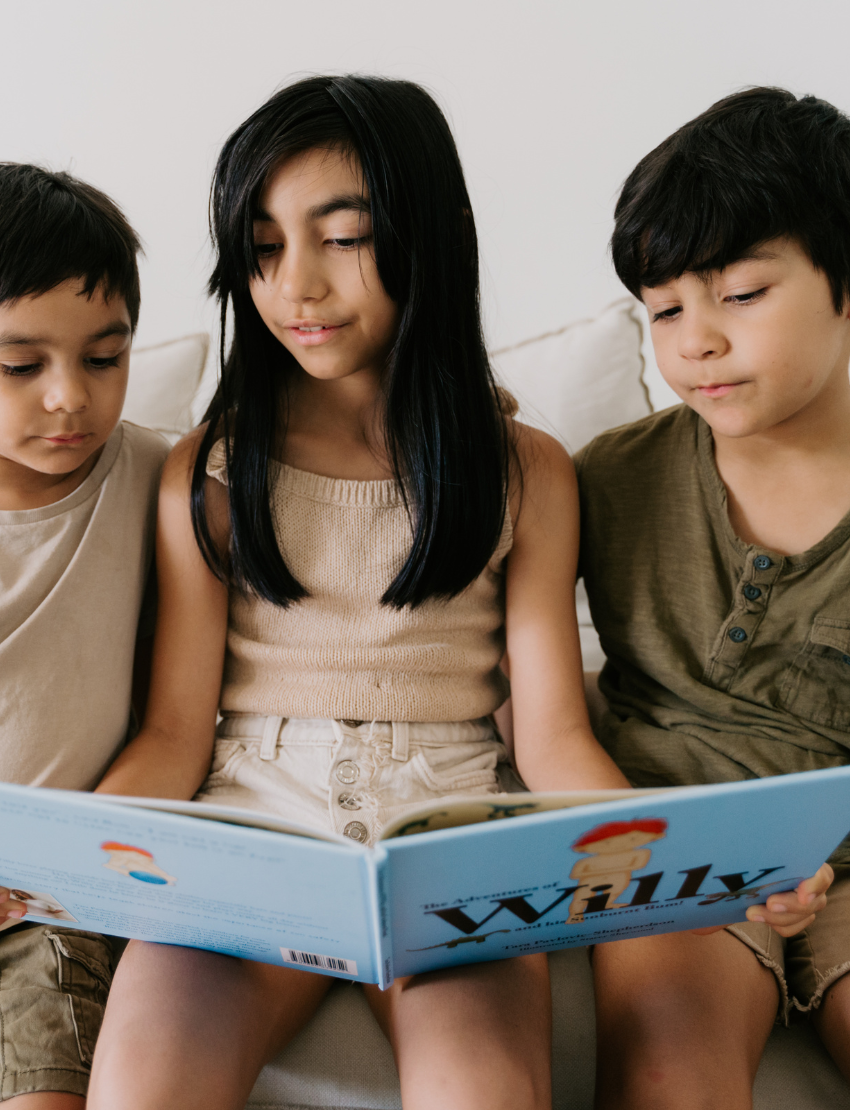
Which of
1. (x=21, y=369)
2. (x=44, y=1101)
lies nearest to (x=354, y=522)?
(x=21, y=369)

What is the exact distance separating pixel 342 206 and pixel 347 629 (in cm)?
40

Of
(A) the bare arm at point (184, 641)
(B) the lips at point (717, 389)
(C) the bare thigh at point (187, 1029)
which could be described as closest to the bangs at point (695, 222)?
(B) the lips at point (717, 389)

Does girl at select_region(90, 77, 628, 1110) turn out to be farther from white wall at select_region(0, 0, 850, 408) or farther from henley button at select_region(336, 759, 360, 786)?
white wall at select_region(0, 0, 850, 408)

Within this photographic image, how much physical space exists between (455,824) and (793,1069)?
0.45 metres

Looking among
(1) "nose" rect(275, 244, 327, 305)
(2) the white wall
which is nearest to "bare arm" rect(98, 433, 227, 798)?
(1) "nose" rect(275, 244, 327, 305)

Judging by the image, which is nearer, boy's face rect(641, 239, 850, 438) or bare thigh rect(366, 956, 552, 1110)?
bare thigh rect(366, 956, 552, 1110)

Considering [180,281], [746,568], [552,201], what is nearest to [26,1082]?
[746,568]

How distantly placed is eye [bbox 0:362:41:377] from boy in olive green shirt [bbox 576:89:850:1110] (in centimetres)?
56

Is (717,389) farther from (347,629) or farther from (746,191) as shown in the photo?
(347,629)

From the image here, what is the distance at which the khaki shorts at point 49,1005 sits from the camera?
73cm

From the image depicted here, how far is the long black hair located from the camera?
2.78 ft

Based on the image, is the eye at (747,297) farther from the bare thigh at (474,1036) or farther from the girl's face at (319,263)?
the bare thigh at (474,1036)

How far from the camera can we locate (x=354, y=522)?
0.97m

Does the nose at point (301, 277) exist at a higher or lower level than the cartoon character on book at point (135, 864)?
higher
